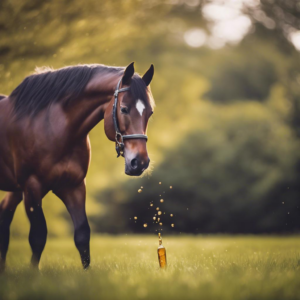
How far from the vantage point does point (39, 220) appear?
3.85 meters

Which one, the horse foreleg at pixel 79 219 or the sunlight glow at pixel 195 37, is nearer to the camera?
the horse foreleg at pixel 79 219

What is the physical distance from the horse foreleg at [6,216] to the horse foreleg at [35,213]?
0.96m

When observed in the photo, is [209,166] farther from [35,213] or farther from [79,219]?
[35,213]

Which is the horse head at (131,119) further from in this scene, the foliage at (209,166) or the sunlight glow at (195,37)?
the sunlight glow at (195,37)

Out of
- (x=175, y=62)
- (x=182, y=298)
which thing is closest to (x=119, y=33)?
(x=182, y=298)

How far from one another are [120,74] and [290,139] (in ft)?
25.7

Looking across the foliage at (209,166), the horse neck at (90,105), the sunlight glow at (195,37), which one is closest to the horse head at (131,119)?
the horse neck at (90,105)

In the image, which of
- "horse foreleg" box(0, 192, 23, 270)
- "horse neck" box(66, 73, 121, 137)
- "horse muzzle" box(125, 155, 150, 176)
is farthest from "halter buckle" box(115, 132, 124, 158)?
"horse foreleg" box(0, 192, 23, 270)

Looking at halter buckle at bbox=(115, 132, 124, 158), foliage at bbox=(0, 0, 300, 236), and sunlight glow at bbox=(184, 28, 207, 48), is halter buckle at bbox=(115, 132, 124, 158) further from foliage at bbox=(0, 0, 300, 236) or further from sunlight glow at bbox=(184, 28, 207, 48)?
sunlight glow at bbox=(184, 28, 207, 48)

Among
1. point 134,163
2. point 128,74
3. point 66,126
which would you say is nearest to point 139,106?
point 128,74

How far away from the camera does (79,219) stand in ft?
12.9

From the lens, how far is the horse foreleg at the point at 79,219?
3.91m

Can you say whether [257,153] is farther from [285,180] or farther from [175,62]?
[175,62]

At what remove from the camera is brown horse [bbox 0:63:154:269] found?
358cm
